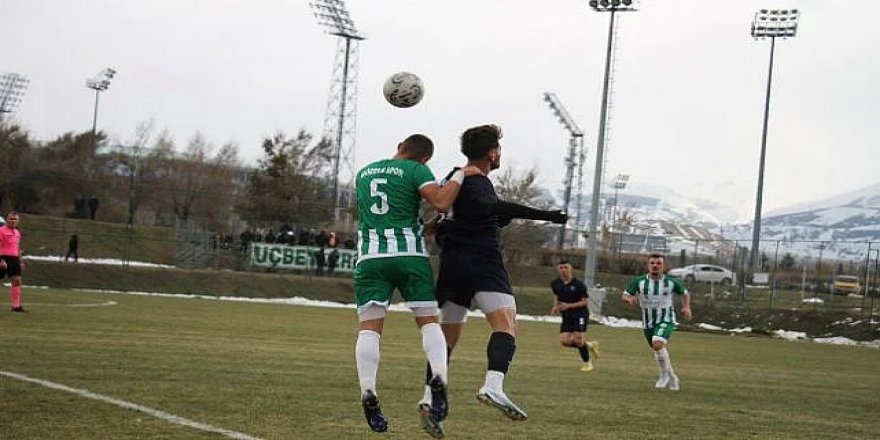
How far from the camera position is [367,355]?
862 cm

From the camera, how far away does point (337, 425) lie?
9938 millimetres

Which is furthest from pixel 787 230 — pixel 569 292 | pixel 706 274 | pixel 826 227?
pixel 569 292

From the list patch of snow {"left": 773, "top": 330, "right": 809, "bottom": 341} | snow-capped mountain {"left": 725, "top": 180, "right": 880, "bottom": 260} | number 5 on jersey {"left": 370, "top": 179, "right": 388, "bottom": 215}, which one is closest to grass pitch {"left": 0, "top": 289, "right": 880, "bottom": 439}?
number 5 on jersey {"left": 370, "top": 179, "right": 388, "bottom": 215}

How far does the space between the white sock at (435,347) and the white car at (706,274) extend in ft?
169

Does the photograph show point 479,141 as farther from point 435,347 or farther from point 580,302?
point 580,302

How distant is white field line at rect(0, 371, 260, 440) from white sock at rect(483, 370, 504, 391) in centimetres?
188

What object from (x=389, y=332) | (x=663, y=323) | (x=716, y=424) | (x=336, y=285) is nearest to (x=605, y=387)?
(x=663, y=323)

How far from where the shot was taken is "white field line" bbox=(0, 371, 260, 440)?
904 centimetres

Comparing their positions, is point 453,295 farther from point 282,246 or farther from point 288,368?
point 282,246

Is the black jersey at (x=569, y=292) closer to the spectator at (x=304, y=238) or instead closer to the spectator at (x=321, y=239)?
the spectator at (x=321, y=239)

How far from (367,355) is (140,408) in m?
2.77

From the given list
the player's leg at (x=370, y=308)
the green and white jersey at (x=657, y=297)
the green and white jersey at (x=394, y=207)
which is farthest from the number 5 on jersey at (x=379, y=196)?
the green and white jersey at (x=657, y=297)

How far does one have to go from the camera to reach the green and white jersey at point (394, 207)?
8.52m

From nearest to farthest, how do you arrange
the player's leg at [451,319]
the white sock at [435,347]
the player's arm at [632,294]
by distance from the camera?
1. the white sock at [435,347]
2. the player's leg at [451,319]
3. the player's arm at [632,294]
